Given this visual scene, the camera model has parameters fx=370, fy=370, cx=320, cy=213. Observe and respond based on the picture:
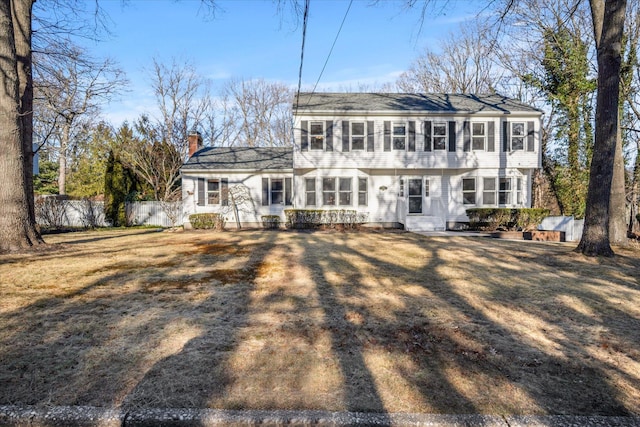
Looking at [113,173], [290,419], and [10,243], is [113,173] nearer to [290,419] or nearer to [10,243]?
[10,243]

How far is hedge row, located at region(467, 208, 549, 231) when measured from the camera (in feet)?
54.7

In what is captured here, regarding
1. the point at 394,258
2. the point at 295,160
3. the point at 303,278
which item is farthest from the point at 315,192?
the point at 303,278

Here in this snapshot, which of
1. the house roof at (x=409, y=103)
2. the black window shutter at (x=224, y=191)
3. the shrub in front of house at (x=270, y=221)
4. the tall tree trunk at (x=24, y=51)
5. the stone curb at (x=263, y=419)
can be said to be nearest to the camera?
the stone curb at (x=263, y=419)

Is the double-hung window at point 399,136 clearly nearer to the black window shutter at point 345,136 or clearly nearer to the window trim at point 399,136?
the window trim at point 399,136

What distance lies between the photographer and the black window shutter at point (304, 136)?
1789cm

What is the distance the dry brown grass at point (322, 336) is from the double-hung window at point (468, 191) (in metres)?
11.0

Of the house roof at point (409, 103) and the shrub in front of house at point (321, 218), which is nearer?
the shrub in front of house at point (321, 218)

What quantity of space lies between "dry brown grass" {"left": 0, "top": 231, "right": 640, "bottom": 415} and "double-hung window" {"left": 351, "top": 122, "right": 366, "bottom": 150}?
11235mm

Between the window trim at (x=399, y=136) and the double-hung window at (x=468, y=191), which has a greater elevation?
the window trim at (x=399, y=136)

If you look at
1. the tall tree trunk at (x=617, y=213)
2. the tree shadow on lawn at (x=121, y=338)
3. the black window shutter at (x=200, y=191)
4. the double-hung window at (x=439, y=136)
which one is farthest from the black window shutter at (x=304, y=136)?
the tree shadow on lawn at (x=121, y=338)

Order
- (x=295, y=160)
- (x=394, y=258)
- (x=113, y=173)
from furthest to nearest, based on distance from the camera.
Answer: (x=113, y=173)
(x=295, y=160)
(x=394, y=258)

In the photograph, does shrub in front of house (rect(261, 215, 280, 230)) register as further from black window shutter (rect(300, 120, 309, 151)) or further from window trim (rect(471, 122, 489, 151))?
window trim (rect(471, 122, 489, 151))

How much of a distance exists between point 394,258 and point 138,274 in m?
5.32

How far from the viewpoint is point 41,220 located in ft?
60.7
